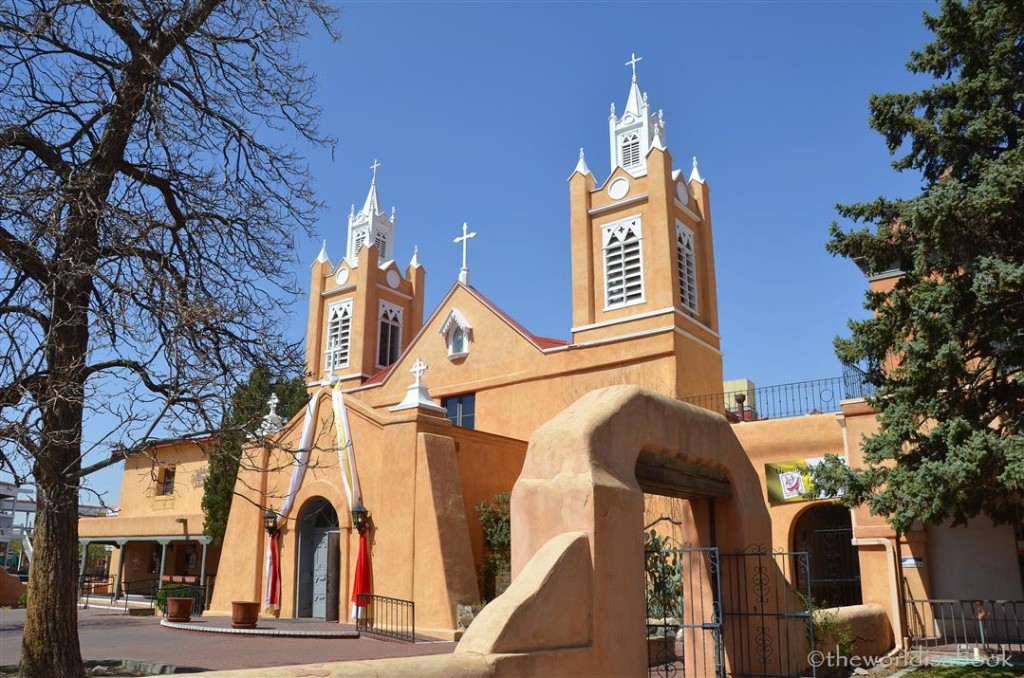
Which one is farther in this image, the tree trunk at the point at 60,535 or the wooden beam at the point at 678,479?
the wooden beam at the point at 678,479

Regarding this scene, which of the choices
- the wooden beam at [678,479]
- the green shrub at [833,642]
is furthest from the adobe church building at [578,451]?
the green shrub at [833,642]

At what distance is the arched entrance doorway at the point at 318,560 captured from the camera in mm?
21203

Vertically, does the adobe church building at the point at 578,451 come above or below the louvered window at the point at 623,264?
below

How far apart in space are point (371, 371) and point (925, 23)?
2533cm

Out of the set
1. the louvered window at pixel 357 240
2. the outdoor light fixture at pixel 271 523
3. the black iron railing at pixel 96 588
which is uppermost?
the louvered window at pixel 357 240

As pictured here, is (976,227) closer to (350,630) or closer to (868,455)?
(868,455)

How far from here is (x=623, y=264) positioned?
2634 centimetres

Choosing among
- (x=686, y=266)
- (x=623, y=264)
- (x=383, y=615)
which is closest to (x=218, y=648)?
(x=383, y=615)

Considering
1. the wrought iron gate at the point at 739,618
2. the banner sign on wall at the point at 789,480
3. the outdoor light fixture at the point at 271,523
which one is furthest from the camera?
the outdoor light fixture at the point at 271,523

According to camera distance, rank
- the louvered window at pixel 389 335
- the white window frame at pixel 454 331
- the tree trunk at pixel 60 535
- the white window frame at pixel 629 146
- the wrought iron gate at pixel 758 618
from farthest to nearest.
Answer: the louvered window at pixel 389 335 < the white window frame at pixel 454 331 < the white window frame at pixel 629 146 < the wrought iron gate at pixel 758 618 < the tree trunk at pixel 60 535

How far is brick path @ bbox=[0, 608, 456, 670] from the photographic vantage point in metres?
13.6

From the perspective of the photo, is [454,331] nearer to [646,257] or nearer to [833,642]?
[646,257]

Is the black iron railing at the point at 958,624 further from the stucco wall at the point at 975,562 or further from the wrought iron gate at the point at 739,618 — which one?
the wrought iron gate at the point at 739,618

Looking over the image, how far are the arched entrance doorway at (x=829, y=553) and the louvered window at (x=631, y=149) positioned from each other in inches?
527
